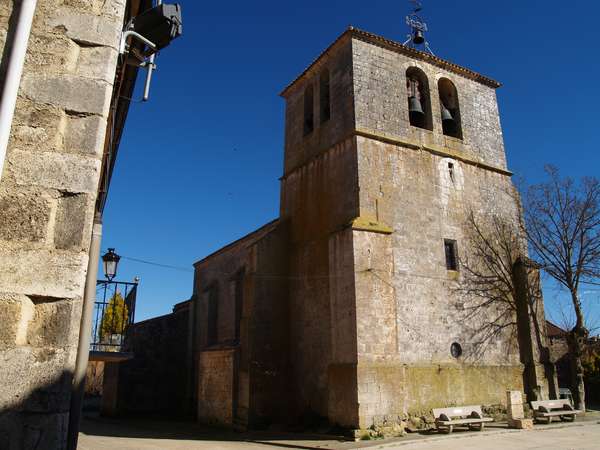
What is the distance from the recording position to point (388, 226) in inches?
540

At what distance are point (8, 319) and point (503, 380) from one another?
48.4 feet

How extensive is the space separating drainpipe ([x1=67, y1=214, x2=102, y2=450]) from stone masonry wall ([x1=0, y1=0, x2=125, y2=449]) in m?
2.57

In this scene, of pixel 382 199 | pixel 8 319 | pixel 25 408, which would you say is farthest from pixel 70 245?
pixel 382 199

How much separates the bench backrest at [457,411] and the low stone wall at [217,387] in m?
6.28

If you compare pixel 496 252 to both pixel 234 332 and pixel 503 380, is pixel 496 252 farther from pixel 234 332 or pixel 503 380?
pixel 234 332

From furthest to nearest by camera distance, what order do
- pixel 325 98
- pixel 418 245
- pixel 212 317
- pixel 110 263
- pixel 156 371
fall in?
1. pixel 212 317
2. pixel 156 371
3. pixel 325 98
4. pixel 418 245
5. pixel 110 263

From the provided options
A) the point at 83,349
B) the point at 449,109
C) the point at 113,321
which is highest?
the point at 449,109

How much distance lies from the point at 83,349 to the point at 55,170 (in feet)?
13.9

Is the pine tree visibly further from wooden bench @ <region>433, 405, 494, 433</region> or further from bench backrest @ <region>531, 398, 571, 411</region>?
bench backrest @ <region>531, 398, 571, 411</region>

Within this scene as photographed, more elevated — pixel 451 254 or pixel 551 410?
pixel 451 254

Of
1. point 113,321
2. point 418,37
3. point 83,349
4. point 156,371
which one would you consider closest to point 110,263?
point 83,349

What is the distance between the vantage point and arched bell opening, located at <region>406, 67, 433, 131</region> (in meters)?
15.9

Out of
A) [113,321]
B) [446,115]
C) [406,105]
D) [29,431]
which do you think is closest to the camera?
[29,431]

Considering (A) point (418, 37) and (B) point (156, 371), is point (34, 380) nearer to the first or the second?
(A) point (418, 37)
